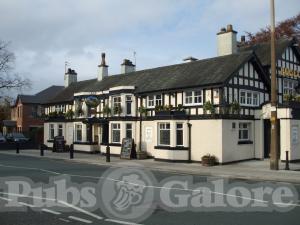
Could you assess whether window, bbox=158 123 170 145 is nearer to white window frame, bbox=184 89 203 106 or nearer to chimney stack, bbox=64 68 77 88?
white window frame, bbox=184 89 203 106

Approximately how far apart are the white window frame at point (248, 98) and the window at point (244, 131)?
1442mm

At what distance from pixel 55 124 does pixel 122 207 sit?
34.1 m

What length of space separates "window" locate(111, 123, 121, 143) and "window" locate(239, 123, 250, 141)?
10035 mm

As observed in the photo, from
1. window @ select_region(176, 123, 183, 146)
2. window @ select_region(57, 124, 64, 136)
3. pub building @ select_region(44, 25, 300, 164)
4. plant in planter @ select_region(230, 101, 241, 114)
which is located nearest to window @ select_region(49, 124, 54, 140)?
window @ select_region(57, 124, 64, 136)

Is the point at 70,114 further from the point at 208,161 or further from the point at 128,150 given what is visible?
the point at 208,161

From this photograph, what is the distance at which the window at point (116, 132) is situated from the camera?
32875 millimetres

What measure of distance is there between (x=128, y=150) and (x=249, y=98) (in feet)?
31.0

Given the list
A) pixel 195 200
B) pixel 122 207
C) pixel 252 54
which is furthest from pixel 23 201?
pixel 252 54

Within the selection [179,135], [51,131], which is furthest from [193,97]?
[51,131]

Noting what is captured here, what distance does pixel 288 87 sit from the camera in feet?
106

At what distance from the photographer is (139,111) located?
31.0 meters

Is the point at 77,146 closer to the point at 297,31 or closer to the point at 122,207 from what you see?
the point at 297,31

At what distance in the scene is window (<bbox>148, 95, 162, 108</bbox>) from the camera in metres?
30.3

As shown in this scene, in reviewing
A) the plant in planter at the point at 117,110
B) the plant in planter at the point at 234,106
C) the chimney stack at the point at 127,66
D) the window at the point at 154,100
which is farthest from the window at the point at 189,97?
the chimney stack at the point at 127,66
